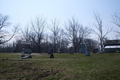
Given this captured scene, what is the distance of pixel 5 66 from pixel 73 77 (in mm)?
8235

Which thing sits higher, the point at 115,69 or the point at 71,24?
the point at 71,24

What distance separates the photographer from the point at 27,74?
11180 millimetres

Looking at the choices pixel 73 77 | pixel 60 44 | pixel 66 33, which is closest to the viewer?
pixel 73 77

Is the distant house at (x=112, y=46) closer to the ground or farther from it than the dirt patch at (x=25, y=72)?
farther from it

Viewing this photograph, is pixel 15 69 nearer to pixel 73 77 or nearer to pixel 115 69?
pixel 73 77

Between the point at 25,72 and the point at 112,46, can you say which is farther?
the point at 112,46

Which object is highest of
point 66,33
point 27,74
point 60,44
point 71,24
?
point 71,24

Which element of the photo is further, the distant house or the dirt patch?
the distant house

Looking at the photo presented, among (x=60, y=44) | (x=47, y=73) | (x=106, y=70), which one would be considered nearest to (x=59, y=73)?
(x=47, y=73)

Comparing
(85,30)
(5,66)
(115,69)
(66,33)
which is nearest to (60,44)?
(66,33)

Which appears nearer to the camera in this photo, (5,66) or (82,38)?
(5,66)

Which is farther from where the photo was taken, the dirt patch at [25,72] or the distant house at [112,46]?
the distant house at [112,46]

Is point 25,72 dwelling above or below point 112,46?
below

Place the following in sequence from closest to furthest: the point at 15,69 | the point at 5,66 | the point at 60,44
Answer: the point at 15,69 → the point at 5,66 → the point at 60,44
